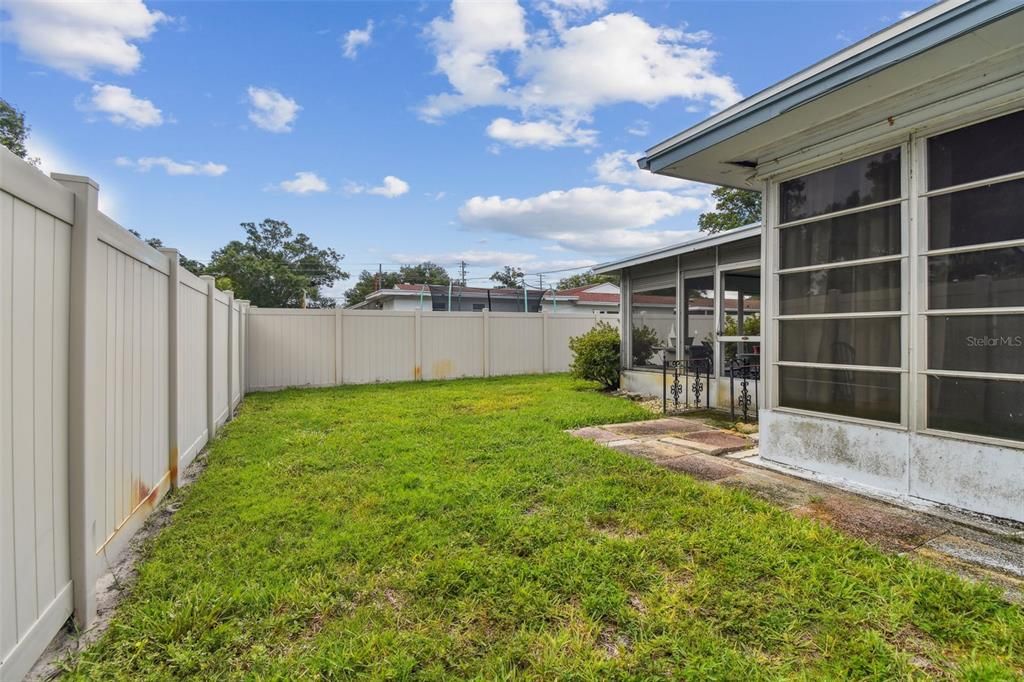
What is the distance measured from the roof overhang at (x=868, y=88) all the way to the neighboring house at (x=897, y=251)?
1cm

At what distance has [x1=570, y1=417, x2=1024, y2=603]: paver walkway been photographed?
91.7 inches

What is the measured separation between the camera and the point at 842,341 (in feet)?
12.0

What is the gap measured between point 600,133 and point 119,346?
11416 millimetres

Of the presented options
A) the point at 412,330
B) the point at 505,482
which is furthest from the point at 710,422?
the point at 412,330

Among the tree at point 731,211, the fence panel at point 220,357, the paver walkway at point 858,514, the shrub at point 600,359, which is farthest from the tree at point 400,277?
the paver walkway at point 858,514

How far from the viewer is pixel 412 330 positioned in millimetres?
10422

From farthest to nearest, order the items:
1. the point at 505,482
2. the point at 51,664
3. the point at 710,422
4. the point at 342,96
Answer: the point at 342,96
the point at 710,422
the point at 505,482
the point at 51,664

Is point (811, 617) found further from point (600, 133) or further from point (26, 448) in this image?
point (600, 133)

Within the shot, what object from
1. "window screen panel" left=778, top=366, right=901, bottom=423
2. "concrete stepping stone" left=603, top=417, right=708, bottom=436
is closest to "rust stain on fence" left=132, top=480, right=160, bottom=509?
"concrete stepping stone" left=603, top=417, right=708, bottom=436

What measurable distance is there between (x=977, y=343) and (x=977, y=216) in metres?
0.77

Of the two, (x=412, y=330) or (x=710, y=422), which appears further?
(x=412, y=330)

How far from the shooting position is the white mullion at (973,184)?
2.75 meters

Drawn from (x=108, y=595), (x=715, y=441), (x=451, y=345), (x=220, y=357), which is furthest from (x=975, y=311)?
A: (x=451, y=345)

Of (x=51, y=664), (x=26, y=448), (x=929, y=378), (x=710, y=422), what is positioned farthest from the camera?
(x=710, y=422)
